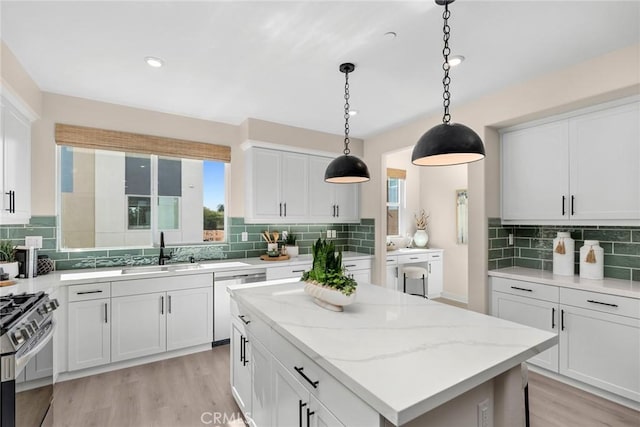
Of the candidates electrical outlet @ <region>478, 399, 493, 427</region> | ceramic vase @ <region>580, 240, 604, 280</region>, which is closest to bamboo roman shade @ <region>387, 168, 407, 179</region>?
ceramic vase @ <region>580, 240, 604, 280</region>

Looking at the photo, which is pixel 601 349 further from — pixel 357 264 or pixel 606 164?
pixel 357 264

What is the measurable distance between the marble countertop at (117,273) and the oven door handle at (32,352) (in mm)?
422

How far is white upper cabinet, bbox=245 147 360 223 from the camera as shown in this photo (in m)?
3.87

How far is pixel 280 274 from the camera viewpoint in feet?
12.2

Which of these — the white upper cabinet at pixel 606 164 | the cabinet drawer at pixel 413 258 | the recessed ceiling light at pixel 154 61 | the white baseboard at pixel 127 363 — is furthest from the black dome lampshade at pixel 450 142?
the cabinet drawer at pixel 413 258

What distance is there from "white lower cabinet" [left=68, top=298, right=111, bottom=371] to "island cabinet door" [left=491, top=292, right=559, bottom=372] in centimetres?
371

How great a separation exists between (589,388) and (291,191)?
347cm

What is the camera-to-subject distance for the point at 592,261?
2715mm

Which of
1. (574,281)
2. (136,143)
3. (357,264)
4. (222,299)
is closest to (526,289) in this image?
(574,281)

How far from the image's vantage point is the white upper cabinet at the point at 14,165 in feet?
7.52

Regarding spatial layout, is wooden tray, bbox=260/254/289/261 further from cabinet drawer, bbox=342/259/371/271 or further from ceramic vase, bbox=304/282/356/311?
ceramic vase, bbox=304/282/356/311

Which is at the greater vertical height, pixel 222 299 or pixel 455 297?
pixel 222 299

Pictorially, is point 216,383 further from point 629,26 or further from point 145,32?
point 629,26

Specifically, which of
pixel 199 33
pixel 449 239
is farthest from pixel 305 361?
pixel 449 239
